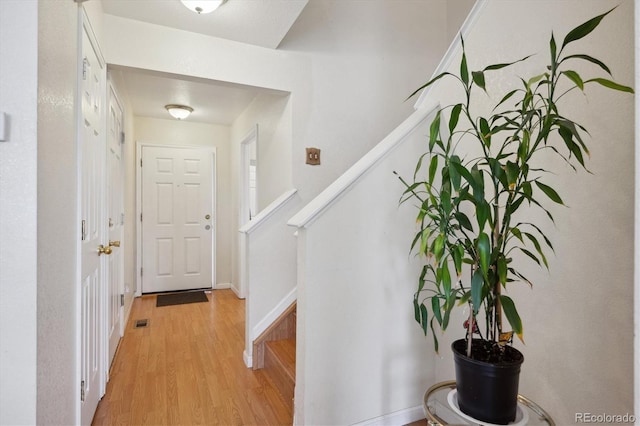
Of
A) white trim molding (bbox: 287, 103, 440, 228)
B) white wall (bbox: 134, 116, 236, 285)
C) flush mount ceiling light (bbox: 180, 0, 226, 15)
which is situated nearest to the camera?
white trim molding (bbox: 287, 103, 440, 228)

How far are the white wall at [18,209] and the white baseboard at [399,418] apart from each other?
1.36 metres

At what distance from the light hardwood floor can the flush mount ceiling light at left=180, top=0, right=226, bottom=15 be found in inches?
88.1

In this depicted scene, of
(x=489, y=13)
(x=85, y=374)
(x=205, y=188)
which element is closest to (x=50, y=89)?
(x=85, y=374)

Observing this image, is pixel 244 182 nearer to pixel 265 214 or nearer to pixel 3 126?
pixel 265 214

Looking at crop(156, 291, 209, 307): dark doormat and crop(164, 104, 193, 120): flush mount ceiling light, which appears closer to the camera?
crop(164, 104, 193, 120): flush mount ceiling light

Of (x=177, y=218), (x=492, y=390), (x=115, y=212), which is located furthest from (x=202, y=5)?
(x=177, y=218)

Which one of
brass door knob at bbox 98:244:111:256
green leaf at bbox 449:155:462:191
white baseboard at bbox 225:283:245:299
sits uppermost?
green leaf at bbox 449:155:462:191

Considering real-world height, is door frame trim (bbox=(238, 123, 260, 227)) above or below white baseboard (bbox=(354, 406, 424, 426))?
above

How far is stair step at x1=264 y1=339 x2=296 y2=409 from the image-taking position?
2.05 metres

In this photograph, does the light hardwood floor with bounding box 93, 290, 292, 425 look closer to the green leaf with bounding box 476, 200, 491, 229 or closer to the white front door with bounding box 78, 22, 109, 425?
the white front door with bounding box 78, 22, 109, 425

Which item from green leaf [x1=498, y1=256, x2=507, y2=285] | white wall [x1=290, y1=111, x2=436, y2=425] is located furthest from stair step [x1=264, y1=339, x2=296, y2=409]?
green leaf [x1=498, y1=256, x2=507, y2=285]

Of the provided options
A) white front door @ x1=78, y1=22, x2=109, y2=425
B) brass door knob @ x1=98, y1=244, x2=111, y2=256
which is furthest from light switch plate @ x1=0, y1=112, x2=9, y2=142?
brass door knob @ x1=98, y1=244, x2=111, y2=256

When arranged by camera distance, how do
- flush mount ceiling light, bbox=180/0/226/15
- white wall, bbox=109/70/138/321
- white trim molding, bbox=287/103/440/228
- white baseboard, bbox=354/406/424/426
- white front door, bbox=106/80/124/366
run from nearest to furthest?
white trim molding, bbox=287/103/440/228 → white baseboard, bbox=354/406/424/426 → flush mount ceiling light, bbox=180/0/226/15 → white front door, bbox=106/80/124/366 → white wall, bbox=109/70/138/321

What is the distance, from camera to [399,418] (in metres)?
1.78
